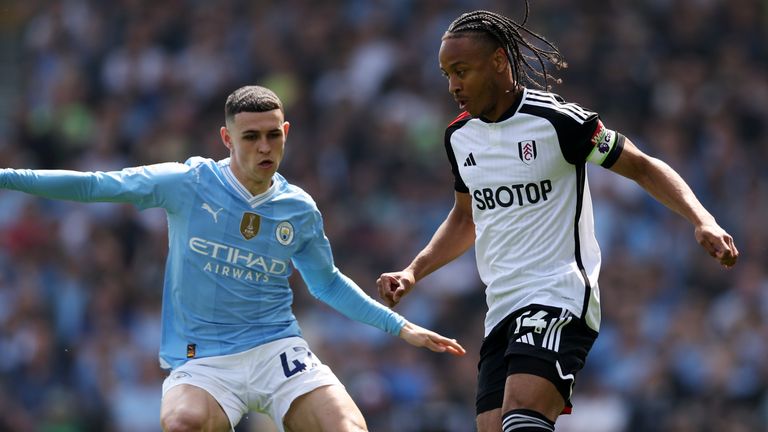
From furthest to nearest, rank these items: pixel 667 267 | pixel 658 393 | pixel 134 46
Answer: pixel 134 46, pixel 667 267, pixel 658 393

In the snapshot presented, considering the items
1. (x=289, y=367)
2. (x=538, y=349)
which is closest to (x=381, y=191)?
(x=289, y=367)

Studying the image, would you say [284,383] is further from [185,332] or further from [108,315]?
[108,315]

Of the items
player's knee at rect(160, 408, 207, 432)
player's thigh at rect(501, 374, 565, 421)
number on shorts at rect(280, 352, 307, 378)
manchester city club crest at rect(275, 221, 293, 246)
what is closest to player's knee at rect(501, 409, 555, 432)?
player's thigh at rect(501, 374, 565, 421)

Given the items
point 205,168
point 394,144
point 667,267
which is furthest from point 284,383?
point 394,144

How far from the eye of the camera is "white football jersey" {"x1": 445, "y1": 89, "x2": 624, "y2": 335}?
5.89 metres

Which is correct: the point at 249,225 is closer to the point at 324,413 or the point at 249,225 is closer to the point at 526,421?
the point at 324,413

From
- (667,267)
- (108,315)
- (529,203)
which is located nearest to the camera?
Result: (529,203)

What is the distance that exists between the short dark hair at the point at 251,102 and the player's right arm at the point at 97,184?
402mm

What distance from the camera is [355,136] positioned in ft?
47.5

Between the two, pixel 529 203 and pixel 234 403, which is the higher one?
pixel 529 203

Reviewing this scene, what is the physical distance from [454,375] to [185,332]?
6.02m

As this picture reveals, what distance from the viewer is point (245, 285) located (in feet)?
21.9

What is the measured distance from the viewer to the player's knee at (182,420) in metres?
6.11

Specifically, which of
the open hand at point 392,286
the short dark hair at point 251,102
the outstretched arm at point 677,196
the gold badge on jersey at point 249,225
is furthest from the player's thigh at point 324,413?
the outstretched arm at point 677,196
